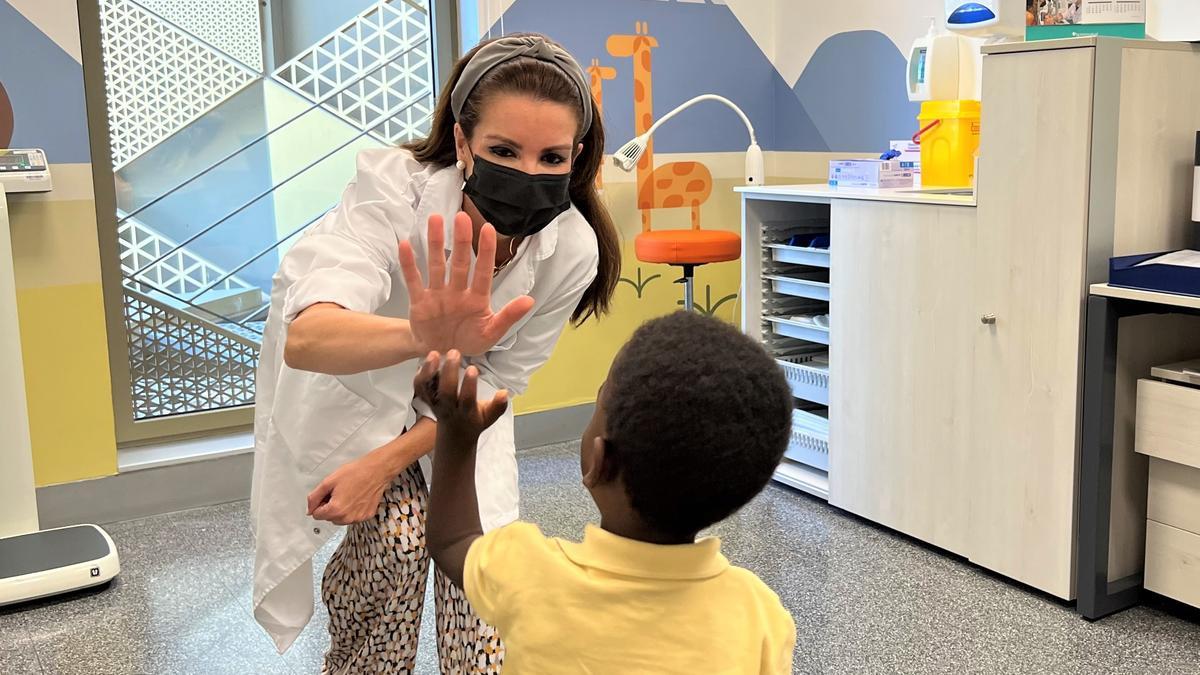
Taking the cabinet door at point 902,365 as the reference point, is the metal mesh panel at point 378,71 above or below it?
above

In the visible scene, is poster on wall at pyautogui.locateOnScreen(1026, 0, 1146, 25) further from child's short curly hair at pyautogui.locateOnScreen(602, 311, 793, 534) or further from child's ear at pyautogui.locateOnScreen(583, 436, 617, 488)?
child's ear at pyautogui.locateOnScreen(583, 436, 617, 488)

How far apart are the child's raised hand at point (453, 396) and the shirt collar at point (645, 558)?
0.48 feet

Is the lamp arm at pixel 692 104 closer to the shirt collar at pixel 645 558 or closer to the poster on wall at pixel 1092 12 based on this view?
the poster on wall at pixel 1092 12

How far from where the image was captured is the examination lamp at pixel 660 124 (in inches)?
139

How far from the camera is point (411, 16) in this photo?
11.6 feet

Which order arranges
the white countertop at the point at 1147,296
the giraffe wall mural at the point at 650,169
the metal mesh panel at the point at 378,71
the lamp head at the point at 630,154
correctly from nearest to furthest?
the white countertop at the point at 1147,296, the metal mesh panel at the point at 378,71, the lamp head at the point at 630,154, the giraffe wall mural at the point at 650,169

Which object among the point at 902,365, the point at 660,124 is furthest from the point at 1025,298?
the point at 660,124

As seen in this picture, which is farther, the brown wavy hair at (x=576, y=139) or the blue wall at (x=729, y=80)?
the blue wall at (x=729, y=80)

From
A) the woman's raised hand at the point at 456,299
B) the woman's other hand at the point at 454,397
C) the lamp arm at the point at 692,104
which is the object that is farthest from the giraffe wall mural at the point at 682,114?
the woman's other hand at the point at 454,397

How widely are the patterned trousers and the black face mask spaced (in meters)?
0.42

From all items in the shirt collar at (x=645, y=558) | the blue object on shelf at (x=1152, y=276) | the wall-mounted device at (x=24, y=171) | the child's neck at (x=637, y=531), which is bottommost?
the shirt collar at (x=645, y=558)

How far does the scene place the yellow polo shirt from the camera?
0.95 meters

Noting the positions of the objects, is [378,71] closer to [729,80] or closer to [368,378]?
[729,80]

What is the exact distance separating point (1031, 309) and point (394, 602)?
1527 millimetres
